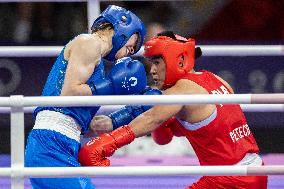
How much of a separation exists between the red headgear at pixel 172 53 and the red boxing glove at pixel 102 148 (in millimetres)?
454

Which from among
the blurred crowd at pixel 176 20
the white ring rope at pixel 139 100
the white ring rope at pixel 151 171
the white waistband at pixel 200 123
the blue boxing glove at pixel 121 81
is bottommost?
the white ring rope at pixel 151 171

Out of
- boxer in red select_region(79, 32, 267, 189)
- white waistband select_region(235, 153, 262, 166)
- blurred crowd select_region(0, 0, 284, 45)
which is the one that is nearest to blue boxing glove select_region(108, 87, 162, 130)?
boxer in red select_region(79, 32, 267, 189)

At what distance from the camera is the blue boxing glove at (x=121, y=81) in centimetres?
→ 376

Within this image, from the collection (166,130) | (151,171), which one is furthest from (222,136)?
(151,171)

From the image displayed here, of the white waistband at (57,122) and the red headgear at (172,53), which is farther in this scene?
the red headgear at (172,53)

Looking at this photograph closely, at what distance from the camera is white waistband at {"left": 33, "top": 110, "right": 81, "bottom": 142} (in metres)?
3.75

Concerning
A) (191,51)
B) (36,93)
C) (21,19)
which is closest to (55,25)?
(21,19)

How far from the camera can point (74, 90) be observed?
12.1 ft

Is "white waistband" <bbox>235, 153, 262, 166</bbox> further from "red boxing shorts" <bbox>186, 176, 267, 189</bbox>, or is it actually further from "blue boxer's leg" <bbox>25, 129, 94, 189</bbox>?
"blue boxer's leg" <bbox>25, 129, 94, 189</bbox>

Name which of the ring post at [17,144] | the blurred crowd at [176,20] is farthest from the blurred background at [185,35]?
the ring post at [17,144]

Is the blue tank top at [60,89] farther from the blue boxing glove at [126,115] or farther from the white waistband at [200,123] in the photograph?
the white waistband at [200,123]

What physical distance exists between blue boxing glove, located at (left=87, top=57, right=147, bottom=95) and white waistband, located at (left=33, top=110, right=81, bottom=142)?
0.52 feet

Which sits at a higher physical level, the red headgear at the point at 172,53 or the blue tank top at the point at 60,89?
the red headgear at the point at 172,53

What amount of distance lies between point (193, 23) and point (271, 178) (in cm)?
198
